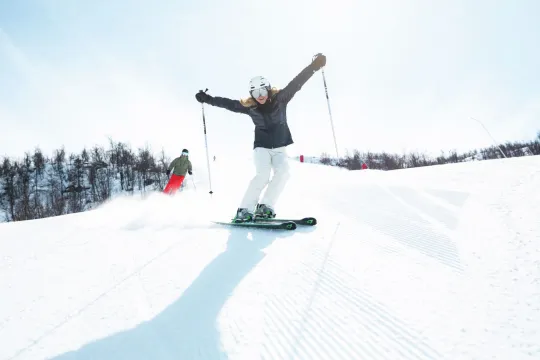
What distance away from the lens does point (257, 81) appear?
14.9 feet

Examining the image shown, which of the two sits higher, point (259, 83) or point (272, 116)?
point (259, 83)

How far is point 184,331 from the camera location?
1.74 m

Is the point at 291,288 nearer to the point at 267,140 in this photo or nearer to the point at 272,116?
the point at 267,140

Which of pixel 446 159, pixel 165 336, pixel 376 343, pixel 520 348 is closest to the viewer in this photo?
pixel 520 348

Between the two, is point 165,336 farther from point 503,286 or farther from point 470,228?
point 470,228

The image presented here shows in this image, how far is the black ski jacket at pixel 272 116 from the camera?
14.9 ft

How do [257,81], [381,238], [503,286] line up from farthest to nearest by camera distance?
[257,81]
[381,238]
[503,286]

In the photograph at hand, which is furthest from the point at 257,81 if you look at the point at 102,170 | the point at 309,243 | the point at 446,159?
the point at 446,159

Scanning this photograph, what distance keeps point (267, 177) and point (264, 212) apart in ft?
1.89

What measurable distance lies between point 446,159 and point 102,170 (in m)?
103

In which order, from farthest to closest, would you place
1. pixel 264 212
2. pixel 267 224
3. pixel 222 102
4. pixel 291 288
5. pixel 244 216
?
pixel 222 102 < pixel 264 212 < pixel 244 216 < pixel 267 224 < pixel 291 288

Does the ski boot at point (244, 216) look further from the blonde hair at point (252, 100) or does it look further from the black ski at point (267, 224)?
the blonde hair at point (252, 100)

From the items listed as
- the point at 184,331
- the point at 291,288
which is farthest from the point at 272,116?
the point at 184,331

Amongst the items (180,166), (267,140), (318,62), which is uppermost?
(318,62)
